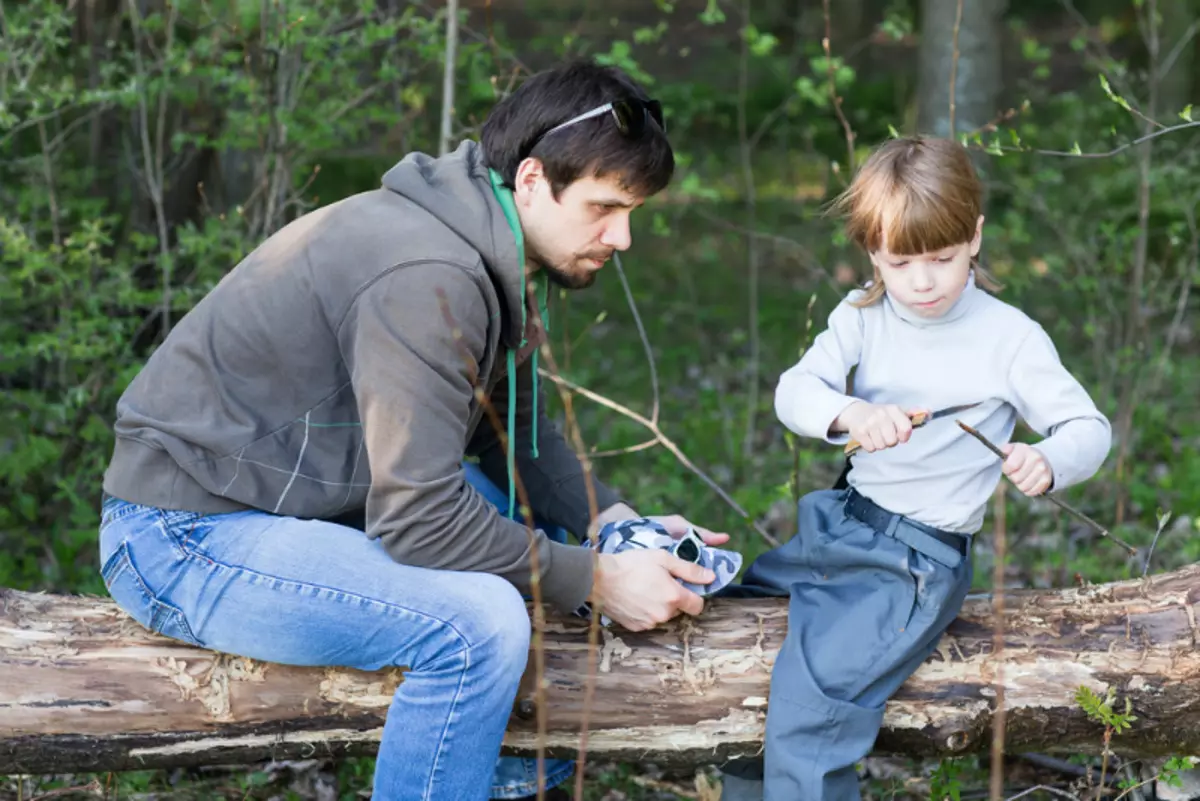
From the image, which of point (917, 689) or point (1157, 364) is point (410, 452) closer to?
point (917, 689)

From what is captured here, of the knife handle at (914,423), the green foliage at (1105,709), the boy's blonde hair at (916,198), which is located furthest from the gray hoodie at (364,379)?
the green foliage at (1105,709)

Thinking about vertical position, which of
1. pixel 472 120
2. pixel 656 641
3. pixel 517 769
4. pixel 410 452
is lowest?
pixel 517 769

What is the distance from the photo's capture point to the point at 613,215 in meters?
2.56

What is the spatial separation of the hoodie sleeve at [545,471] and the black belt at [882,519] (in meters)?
0.64

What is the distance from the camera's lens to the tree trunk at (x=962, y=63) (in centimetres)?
557

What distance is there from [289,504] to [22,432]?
2178mm

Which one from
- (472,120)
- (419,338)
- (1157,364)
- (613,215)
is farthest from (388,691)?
(1157,364)

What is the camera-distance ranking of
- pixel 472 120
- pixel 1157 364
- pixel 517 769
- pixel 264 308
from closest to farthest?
pixel 264 308 → pixel 517 769 → pixel 472 120 → pixel 1157 364

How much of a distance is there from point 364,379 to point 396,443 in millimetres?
136

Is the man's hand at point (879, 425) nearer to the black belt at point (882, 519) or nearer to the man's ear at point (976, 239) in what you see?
the black belt at point (882, 519)

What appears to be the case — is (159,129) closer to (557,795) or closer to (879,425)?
(557,795)

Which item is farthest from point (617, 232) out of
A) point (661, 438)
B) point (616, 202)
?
point (661, 438)

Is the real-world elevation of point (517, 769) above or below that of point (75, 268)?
below

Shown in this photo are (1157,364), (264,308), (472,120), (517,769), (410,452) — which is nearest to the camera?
(410,452)
